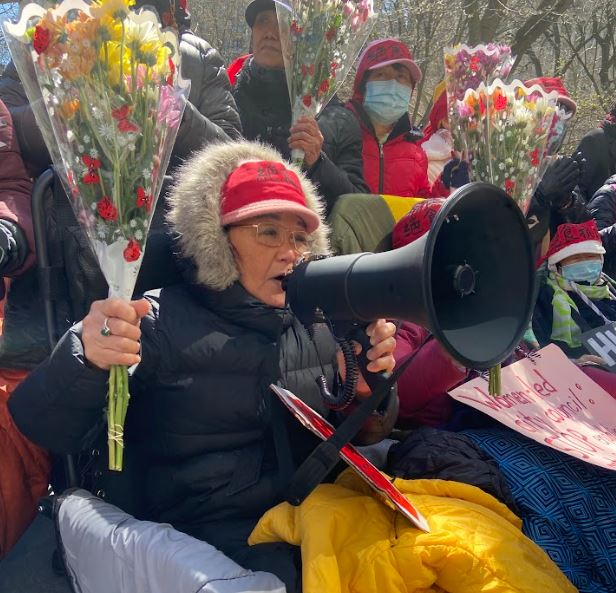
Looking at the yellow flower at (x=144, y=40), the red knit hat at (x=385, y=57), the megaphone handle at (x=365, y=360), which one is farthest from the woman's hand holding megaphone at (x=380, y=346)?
the red knit hat at (x=385, y=57)

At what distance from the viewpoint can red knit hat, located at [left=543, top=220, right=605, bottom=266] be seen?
11.8ft

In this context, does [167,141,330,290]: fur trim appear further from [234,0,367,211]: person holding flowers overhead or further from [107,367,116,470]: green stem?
[234,0,367,211]: person holding flowers overhead

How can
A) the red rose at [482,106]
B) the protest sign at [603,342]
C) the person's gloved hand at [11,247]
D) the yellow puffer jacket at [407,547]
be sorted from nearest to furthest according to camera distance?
the yellow puffer jacket at [407,547]
the person's gloved hand at [11,247]
the red rose at [482,106]
the protest sign at [603,342]

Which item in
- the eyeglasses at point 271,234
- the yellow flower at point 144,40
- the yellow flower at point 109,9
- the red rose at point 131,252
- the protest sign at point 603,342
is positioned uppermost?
the yellow flower at point 109,9

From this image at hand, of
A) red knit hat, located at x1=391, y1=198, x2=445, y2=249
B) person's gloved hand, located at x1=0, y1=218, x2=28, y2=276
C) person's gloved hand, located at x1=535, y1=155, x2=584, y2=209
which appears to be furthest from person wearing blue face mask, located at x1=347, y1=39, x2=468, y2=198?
person's gloved hand, located at x1=0, y1=218, x2=28, y2=276

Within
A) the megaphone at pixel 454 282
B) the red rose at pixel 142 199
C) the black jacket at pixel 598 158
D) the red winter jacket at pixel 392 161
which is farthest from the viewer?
the black jacket at pixel 598 158

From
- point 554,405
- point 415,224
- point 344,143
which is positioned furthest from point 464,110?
point 554,405

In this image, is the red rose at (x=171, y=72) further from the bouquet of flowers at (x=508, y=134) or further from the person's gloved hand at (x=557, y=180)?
the person's gloved hand at (x=557, y=180)

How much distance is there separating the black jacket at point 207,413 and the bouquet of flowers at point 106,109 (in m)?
0.35

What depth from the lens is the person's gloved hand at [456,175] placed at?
2758mm

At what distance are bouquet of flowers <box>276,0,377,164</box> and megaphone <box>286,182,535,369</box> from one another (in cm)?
134

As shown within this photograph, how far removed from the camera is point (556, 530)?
186 cm

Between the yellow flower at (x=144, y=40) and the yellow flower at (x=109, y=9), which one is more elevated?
the yellow flower at (x=109, y=9)

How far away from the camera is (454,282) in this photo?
140 cm
